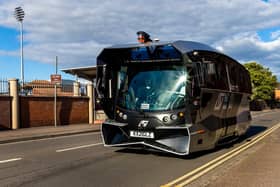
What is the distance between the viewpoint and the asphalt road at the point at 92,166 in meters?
7.18

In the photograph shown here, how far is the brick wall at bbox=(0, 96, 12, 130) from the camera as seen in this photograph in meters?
18.8

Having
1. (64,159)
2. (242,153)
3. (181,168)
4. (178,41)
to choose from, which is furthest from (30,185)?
(242,153)

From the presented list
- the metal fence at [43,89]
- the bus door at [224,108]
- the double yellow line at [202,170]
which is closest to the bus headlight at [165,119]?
the double yellow line at [202,170]

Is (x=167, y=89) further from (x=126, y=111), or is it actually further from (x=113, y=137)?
(x=113, y=137)

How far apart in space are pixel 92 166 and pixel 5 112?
39.2 ft

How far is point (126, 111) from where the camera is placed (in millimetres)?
10031

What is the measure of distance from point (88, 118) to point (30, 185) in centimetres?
1865

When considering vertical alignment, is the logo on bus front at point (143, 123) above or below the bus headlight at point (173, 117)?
below

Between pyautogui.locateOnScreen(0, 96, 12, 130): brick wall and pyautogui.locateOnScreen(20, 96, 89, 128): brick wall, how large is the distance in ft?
2.97

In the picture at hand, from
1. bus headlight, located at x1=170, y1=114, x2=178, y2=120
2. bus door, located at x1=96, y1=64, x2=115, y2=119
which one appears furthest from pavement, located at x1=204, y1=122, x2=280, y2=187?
bus door, located at x1=96, y1=64, x2=115, y2=119

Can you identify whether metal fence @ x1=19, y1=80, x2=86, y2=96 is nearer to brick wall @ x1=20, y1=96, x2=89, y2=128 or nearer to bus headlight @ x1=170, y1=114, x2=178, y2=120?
brick wall @ x1=20, y1=96, x2=89, y2=128

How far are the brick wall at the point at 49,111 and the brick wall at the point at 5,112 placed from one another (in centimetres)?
91

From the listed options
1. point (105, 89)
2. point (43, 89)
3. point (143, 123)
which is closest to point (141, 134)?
point (143, 123)

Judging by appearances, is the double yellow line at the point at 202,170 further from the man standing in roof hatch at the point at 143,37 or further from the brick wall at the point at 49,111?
the brick wall at the point at 49,111
